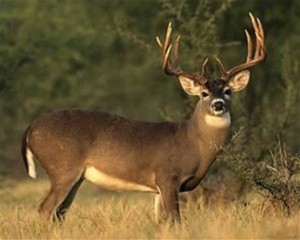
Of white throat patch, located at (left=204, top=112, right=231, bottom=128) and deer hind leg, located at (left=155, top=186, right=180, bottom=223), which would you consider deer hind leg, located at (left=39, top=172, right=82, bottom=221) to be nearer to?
deer hind leg, located at (left=155, top=186, right=180, bottom=223)

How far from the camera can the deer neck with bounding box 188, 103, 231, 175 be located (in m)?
11.1

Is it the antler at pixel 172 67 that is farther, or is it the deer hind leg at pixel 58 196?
the antler at pixel 172 67

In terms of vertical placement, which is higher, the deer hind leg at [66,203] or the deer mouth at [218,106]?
the deer mouth at [218,106]

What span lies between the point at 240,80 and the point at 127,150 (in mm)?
1240

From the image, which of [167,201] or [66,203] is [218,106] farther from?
[66,203]

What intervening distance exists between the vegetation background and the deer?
3958 millimetres

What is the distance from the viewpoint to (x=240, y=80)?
1162 centimetres

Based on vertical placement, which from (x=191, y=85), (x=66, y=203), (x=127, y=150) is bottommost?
(x=66, y=203)

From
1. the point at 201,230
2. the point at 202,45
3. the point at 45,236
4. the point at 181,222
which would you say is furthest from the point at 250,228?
the point at 202,45

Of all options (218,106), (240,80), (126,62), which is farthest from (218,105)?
(126,62)

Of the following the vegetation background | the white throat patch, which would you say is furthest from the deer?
the vegetation background

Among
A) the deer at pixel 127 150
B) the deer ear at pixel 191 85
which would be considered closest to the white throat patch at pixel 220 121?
the deer at pixel 127 150

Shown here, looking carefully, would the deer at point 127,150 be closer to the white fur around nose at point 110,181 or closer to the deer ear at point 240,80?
the white fur around nose at point 110,181

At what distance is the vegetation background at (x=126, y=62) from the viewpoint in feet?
52.0
